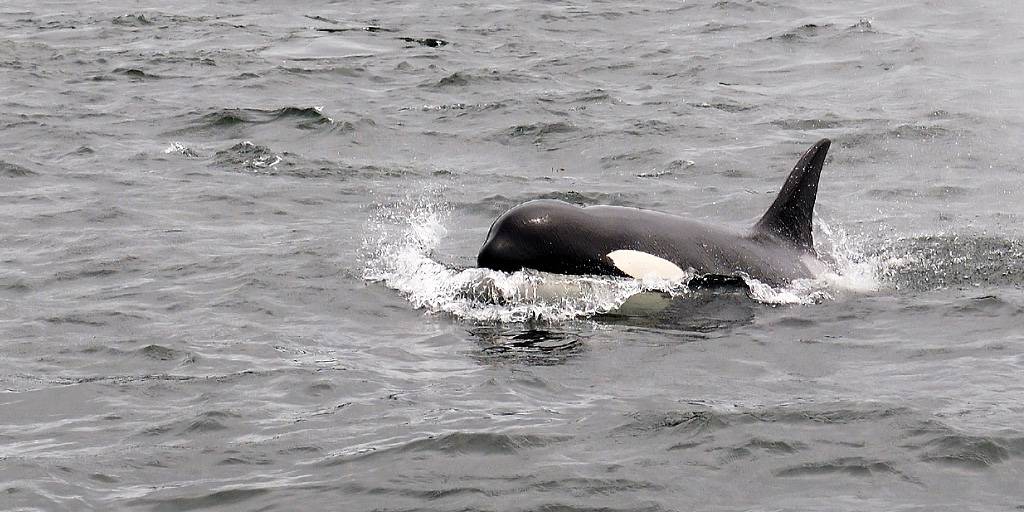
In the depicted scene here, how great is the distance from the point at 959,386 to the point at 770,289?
8.46 ft

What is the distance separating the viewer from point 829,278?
488 inches

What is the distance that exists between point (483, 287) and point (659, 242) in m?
1.48

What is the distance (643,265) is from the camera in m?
11.7

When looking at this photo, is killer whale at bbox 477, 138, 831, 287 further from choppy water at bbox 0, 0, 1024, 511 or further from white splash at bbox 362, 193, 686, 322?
choppy water at bbox 0, 0, 1024, 511

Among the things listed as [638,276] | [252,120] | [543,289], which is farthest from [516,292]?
[252,120]

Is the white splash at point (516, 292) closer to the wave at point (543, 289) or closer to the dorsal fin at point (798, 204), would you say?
the wave at point (543, 289)

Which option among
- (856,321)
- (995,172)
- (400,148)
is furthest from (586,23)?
(856,321)

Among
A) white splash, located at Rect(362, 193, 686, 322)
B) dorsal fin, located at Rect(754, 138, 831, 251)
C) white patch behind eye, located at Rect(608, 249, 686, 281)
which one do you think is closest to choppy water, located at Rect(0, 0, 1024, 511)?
white splash, located at Rect(362, 193, 686, 322)

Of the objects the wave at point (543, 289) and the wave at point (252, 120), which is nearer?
the wave at point (543, 289)

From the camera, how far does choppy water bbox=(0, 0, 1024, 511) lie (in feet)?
27.3

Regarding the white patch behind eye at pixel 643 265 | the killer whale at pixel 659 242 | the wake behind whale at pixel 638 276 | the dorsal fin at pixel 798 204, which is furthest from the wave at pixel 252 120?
the white patch behind eye at pixel 643 265

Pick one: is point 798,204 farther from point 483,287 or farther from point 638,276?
point 483,287

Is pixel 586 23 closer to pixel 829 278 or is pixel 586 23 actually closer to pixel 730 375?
pixel 829 278

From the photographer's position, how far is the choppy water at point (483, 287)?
8.33m
